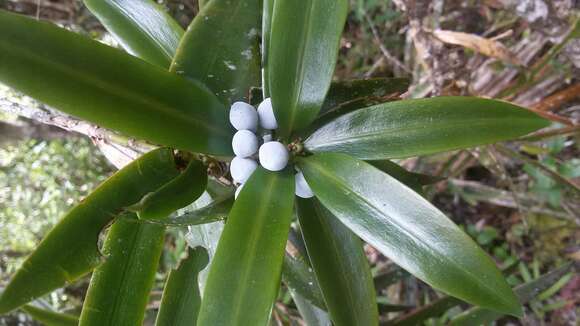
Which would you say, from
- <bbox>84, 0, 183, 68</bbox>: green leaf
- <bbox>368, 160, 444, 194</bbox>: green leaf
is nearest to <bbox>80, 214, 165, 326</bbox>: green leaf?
<bbox>84, 0, 183, 68</bbox>: green leaf

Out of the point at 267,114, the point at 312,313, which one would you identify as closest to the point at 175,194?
the point at 267,114

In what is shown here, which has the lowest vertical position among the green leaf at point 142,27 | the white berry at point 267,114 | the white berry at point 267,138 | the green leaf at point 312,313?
the green leaf at point 312,313

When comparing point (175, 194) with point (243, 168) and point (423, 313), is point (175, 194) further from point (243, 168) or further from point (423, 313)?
point (423, 313)

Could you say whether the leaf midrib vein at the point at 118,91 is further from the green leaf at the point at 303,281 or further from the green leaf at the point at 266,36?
the green leaf at the point at 303,281

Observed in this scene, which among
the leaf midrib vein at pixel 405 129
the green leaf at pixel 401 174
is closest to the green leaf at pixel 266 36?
the leaf midrib vein at pixel 405 129

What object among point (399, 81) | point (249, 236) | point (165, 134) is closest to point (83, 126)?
point (165, 134)

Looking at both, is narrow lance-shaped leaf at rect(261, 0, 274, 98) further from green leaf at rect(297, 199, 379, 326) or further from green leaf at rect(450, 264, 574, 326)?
green leaf at rect(450, 264, 574, 326)
